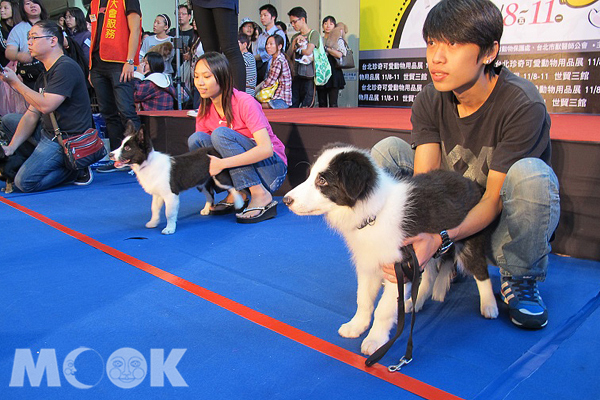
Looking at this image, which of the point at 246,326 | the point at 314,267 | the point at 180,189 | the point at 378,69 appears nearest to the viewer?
the point at 246,326

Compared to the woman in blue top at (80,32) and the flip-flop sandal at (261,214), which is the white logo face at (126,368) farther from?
the woman in blue top at (80,32)

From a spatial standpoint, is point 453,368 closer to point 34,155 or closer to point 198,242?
point 198,242

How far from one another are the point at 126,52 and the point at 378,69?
3819 mm

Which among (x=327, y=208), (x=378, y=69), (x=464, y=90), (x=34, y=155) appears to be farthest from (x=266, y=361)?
(x=378, y=69)

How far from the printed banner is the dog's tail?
386 cm

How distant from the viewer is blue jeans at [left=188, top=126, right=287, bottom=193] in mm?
2932

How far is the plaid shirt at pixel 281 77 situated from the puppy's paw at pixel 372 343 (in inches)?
210

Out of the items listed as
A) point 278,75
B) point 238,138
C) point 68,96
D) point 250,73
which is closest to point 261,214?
point 238,138

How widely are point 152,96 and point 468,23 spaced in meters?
4.86

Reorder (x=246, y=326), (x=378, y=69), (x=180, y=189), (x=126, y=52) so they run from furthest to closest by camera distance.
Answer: (x=378, y=69), (x=126, y=52), (x=180, y=189), (x=246, y=326)

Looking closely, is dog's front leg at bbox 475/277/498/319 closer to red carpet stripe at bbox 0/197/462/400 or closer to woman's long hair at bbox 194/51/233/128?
red carpet stripe at bbox 0/197/462/400

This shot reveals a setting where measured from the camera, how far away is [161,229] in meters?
2.91

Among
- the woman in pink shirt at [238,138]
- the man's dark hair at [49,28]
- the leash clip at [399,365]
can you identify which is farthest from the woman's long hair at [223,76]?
the leash clip at [399,365]

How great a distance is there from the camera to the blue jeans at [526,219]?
164 cm
